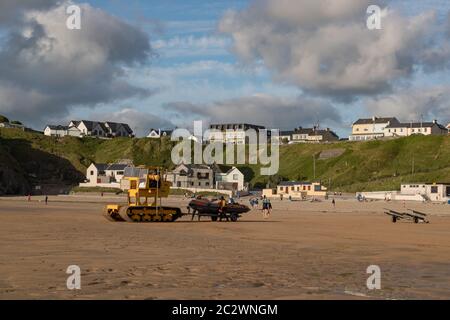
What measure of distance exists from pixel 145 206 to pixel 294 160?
120 metres

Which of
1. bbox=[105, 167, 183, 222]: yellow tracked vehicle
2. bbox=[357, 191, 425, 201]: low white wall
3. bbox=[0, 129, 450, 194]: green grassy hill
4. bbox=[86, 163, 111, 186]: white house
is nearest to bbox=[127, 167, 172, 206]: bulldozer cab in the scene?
bbox=[105, 167, 183, 222]: yellow tracked vehicle

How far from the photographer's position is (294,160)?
156750 millimetres

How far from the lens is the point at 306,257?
19.9 m

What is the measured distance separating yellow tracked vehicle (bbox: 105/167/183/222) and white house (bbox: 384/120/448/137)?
147536 mm

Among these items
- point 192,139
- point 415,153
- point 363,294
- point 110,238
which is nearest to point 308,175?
point 415,153

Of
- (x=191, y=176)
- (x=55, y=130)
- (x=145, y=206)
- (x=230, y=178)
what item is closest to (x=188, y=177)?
(x=191, y=176)

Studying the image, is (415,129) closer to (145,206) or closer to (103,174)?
(103,174)

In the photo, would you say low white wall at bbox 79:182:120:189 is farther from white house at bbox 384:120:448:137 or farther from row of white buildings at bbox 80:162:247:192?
white house at bbox 384:120:448:137

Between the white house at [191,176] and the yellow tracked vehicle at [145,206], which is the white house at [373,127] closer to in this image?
the white house at [191,176]

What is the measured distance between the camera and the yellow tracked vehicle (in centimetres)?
3872

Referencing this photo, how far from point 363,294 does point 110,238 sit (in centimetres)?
1491

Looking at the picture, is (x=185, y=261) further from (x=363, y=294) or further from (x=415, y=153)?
(x=415, y=153)
